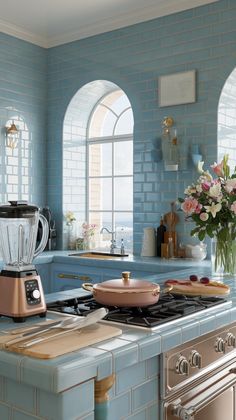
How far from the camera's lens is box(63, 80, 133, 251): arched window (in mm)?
5664

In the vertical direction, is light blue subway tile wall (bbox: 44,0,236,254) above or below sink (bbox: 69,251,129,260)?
above

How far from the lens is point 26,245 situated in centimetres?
190

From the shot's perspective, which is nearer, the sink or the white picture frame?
the white picture frame

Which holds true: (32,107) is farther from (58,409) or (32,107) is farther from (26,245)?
(58,409)

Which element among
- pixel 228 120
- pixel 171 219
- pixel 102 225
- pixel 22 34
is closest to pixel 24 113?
pixel 22 34

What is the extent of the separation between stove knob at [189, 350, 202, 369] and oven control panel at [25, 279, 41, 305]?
0.63 metres

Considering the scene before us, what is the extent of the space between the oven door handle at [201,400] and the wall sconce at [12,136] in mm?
3878

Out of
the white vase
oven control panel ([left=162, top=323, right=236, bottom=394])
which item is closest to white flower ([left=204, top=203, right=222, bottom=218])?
the white vase

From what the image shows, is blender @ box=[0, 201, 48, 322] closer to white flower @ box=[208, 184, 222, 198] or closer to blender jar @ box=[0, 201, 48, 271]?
blender jar @ box=[0, 201, 48, 271]

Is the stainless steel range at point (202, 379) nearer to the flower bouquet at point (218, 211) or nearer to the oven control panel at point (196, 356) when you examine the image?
the oven control panel at point (196, 356)

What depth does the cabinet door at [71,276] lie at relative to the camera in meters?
4.53

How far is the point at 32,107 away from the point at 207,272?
330cm

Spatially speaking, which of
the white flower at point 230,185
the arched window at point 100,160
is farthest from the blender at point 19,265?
the arched window at point 100,160

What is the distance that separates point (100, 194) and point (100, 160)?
1.37 ft
